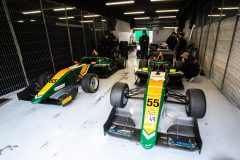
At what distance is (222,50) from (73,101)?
159 inches

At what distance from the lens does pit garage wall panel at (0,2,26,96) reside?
3641 mm

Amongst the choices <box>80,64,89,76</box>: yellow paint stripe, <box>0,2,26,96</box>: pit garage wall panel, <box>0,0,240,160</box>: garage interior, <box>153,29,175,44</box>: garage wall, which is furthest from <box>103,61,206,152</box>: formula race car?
<box>153,29,175,44</box>: garage wall

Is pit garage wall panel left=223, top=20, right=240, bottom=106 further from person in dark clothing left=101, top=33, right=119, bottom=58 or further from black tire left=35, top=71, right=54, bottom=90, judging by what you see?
person in dark clothing left=101, top=33, right=119, bottom=58

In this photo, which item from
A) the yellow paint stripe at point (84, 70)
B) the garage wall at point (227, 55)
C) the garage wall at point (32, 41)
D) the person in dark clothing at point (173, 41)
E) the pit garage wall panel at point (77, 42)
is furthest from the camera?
the person in dark clothing at point (173, 41)

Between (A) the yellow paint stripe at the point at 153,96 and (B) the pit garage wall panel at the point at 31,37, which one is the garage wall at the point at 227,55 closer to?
(A) the yellow paint stripe at the point at 153,96

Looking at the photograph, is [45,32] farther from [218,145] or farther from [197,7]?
[197,7]

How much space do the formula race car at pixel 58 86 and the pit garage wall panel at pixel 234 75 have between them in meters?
3.18

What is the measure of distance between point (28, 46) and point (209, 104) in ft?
16.2

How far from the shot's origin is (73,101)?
3316 mm

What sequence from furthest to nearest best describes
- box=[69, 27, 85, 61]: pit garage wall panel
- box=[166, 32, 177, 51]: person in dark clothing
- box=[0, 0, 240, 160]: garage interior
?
box=[166, 32, 177, 51]: person in dark clothing → box=[69, 27, 85, 61]: pit garage wall panel → box=[0, 0, 240, 160]: garage interior

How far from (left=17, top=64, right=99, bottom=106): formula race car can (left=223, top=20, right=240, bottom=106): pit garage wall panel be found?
318cm

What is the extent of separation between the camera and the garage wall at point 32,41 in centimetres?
375

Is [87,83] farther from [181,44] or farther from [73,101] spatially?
[181,44]

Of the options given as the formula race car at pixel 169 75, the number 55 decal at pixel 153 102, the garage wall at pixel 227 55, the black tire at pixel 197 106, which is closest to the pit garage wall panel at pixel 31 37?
the formula race car at pixel 169 75
